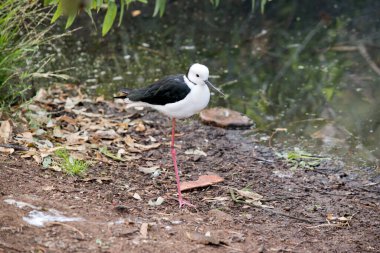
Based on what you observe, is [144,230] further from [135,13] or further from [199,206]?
[135,13]

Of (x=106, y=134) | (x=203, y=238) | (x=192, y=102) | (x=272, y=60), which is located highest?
(x=192, y=102)

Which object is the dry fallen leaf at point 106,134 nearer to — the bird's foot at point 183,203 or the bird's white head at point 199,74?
the bird's white head at point 199,74

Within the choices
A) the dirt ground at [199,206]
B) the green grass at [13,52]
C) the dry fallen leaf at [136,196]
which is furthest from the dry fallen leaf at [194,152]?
the green grass at [13,52]

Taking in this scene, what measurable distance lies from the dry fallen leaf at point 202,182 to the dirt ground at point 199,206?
45 millimetres

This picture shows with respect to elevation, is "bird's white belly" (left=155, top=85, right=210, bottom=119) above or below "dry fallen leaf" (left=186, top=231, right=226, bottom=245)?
above

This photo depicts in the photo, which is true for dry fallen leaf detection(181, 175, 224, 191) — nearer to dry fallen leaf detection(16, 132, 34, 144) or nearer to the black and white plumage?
the black and white plumage

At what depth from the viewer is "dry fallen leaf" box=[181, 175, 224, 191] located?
501 centimetres

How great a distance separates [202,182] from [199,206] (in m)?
0.39

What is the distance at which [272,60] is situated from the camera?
8.06m

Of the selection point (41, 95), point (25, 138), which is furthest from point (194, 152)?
point (41, 95)

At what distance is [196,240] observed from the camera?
3.93 metres

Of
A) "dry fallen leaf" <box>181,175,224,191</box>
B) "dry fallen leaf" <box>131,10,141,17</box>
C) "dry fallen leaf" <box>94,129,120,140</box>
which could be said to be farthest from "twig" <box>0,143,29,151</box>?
"dry fallen leaf" <box>131,10,141,17</box>

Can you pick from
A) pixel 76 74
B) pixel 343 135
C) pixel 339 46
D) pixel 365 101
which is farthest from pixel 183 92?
pixel 339 46

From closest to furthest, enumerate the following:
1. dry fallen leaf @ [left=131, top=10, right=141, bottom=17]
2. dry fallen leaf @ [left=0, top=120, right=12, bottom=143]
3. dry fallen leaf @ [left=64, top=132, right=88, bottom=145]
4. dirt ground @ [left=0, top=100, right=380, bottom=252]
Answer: dirt ground @ [left=0, top=100, right=380, bottom=252] → dry fallen leaf @ [left=0, top=120, right=12, bottom=143] → dry fallen leaf @ [left=64, top=132, right=88, bottom=145] → dry fallen leaf @ [left=131, top=10, right=141, bottom=17]
